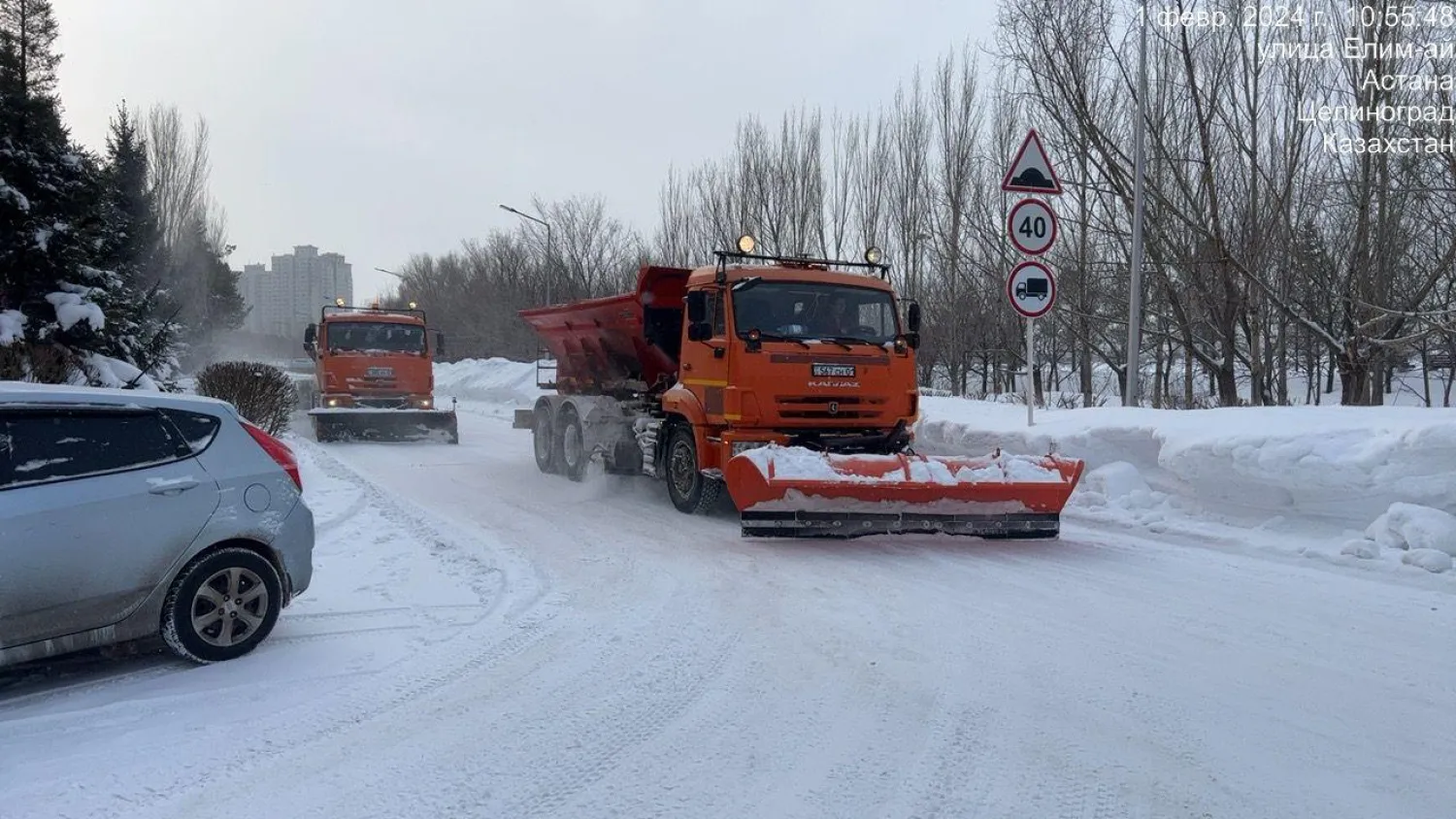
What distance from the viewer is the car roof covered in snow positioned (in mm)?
4941

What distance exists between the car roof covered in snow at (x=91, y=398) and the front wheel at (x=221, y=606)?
80 cm

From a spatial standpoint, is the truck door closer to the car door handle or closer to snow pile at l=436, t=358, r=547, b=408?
the car door handle

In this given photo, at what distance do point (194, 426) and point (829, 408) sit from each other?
19.4 feet

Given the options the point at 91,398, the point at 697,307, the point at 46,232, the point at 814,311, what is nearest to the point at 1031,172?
the point at 814,311

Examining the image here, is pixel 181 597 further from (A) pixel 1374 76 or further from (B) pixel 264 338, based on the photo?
(B) pixel 264 338

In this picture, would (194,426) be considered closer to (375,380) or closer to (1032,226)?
(1032,226)

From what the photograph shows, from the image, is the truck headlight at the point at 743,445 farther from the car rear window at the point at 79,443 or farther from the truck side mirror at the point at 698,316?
the car rear window at the point at 79,443

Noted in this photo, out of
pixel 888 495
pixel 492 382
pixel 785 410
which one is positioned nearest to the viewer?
pixel 888 495

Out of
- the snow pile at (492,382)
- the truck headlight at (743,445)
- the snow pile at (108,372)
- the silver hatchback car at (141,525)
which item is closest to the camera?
the silver hatchback car at (141,525)

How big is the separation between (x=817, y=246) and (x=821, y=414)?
27595 mm

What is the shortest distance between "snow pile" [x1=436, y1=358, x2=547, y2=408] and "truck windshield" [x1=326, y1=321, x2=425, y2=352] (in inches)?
523

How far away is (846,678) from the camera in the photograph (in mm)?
5145

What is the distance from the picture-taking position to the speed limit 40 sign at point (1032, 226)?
37.4ft

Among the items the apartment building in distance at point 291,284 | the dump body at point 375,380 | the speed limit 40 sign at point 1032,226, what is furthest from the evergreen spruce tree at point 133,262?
the apartment building in distance at point 291,284
